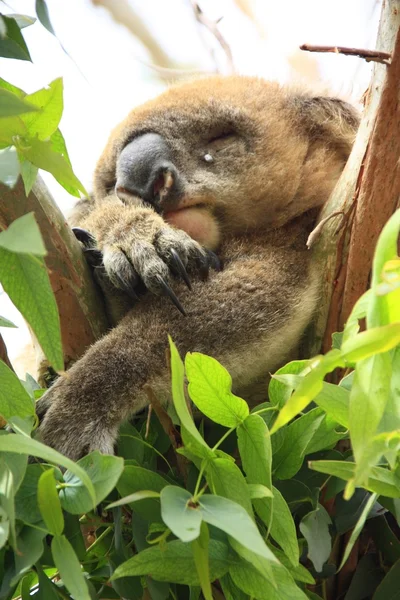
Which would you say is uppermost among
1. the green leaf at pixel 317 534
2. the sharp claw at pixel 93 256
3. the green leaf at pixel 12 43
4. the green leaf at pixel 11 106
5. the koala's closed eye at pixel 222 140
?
the green leaf at pixel 12 43

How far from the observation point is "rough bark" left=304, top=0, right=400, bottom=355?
126 cm

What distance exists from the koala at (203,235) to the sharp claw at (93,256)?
2.0 inches

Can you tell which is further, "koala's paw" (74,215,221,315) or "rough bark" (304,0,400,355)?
"koala's paw" (74,215,221,315)

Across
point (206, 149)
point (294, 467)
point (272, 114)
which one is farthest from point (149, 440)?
point (272, 114)

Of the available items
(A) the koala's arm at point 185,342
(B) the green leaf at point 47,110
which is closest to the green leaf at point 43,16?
(B) the green leaf at point 47,110

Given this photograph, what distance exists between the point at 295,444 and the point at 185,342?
44 centimetres

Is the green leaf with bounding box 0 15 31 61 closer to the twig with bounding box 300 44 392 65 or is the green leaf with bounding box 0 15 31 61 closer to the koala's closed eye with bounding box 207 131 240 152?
the twig with bounding box 300 44 392 65

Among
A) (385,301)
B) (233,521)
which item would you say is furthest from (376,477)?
(385,301)

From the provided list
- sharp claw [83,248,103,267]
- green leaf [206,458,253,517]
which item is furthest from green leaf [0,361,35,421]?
sharp claw [83,248,103,267]

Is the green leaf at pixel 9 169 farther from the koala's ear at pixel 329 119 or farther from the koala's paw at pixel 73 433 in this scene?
the koala's ear at pixel 329 119

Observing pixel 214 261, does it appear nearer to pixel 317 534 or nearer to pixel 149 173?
pixel 149 173

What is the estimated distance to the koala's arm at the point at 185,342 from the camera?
1.42m

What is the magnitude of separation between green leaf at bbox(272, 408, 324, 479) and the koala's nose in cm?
90

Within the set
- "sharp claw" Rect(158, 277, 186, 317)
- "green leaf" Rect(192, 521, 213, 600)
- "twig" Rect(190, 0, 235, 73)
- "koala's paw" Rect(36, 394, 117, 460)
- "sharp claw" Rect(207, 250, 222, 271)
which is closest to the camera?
"green leaf" Rect(192, 521, 213, 600)
